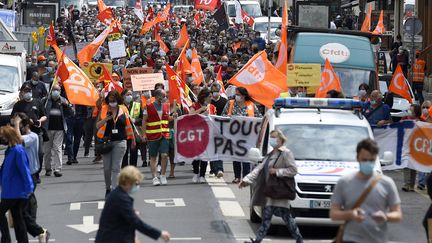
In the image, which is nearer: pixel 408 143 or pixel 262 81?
pixel 408 143

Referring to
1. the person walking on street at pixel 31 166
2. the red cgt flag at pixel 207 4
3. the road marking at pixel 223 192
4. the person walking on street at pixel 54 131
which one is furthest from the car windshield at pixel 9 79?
the red cgt flag at pixel 207 4

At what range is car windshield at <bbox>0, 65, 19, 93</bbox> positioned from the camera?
3216cm

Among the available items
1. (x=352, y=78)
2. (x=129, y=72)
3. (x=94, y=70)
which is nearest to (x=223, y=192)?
(x=352, y=78)

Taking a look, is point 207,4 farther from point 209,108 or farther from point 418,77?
point 209,108

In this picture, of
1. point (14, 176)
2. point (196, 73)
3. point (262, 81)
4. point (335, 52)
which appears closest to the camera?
point (14, 176)

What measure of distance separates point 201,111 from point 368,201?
12328 millimetres

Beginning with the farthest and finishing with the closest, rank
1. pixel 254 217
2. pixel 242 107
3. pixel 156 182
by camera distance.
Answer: pixel 156 182 < pixel 242 107 < pixel 254 217

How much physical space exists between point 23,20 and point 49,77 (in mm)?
34810

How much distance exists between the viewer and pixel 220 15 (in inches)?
1854

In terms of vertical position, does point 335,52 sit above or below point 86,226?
above

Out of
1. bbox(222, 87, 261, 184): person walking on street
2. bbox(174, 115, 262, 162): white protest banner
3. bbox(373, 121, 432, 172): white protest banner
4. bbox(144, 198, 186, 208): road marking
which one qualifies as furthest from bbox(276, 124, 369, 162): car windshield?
bbox(222, 87, 261, 184): person walking on street

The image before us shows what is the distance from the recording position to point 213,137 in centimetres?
2264

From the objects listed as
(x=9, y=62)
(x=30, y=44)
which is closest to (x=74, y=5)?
(x=30, y=44)

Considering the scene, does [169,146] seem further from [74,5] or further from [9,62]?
[74,5]
